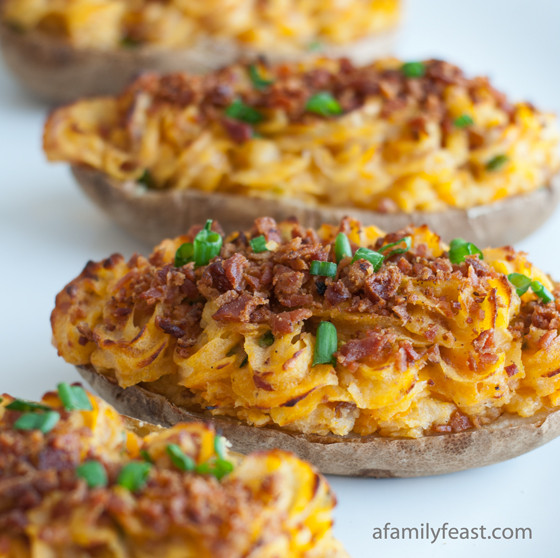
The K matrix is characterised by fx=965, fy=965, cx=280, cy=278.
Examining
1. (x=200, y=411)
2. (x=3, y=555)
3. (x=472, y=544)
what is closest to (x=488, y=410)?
(x=472, y=544)

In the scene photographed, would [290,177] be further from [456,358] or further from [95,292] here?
[456,358]

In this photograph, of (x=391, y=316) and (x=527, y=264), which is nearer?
(x=391, y=316)

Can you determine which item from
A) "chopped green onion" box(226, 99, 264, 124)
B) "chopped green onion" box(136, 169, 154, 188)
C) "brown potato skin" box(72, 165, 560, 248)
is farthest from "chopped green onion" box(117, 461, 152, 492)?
"chopped green onion" box(226, 99, 264, 124)

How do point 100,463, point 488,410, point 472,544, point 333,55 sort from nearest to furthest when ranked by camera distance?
point 100,463 < point 472,544 < point 488,410 < point 333,55

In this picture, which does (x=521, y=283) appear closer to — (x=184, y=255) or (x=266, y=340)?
(x=266, y=340)

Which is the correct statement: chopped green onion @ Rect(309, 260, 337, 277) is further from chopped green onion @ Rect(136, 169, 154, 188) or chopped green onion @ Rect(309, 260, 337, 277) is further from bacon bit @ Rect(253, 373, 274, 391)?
chopped green onion @ Rect(136, 169, 154, 188)

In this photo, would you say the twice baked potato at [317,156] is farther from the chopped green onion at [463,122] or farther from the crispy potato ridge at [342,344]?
the crispy potato ridge at [342,344]
